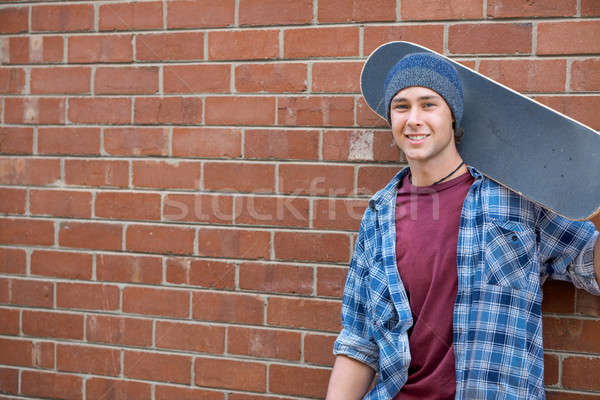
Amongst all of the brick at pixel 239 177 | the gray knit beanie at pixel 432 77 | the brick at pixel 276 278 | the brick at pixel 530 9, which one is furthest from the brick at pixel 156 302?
the brick at pixel 530 9

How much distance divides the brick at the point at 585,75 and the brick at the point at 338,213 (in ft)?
2.86

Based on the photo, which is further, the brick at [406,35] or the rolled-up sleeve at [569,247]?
the brick at [406,35]

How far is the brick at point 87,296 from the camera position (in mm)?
2430

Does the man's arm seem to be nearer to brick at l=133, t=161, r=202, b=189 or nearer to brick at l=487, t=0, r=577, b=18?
brick at l=133, t=161, r=202, b=189

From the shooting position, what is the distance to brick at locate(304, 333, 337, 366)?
7.27 ft

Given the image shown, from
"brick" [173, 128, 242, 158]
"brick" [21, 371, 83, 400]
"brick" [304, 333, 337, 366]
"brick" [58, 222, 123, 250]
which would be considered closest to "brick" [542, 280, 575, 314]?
"brick" [304, 333, 337, 366]

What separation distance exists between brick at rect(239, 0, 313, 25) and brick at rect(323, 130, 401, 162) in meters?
0.47

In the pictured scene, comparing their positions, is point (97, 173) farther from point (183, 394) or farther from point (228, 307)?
point (183, 394)

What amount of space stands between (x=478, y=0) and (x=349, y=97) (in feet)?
1.93

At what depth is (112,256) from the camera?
2422 millimetres

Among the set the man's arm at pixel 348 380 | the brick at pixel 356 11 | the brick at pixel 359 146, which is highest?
the brick at pixel 356 11

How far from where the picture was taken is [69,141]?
2453 millimetres

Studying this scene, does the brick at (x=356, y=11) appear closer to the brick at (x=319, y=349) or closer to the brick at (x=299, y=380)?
the brick at (x=319, y=349)

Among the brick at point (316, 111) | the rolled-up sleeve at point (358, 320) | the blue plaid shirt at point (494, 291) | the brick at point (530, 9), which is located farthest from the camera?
the brick at point (316, 111)
